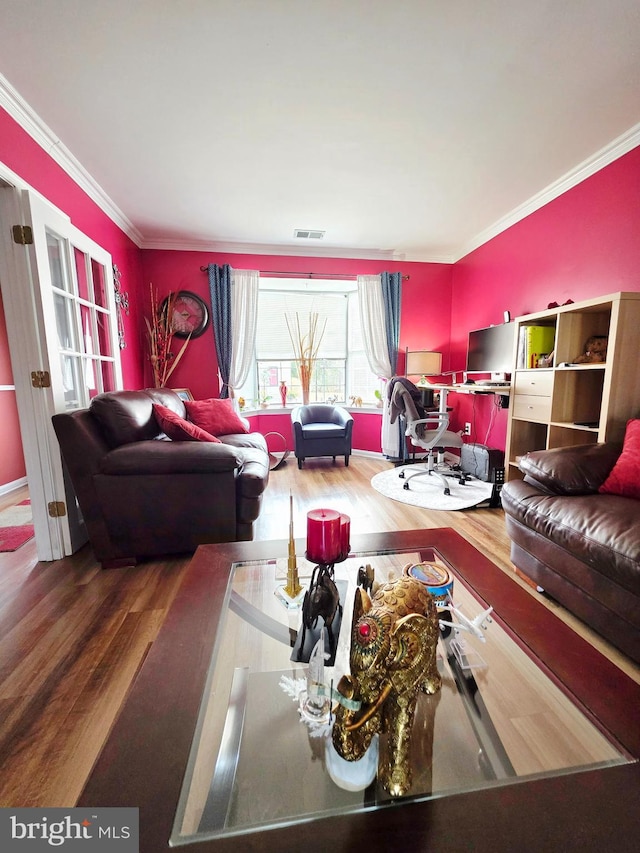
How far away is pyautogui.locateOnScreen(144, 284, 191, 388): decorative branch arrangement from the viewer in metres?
3.86

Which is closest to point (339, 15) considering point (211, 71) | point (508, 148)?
point (211, 71)

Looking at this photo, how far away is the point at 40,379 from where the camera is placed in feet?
6.03

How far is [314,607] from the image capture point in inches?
31.0

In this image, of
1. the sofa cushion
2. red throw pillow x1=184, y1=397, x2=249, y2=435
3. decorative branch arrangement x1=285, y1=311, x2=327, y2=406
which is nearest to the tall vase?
decorative branch arrangement x1=285, y1=311, x2=327, y2=406

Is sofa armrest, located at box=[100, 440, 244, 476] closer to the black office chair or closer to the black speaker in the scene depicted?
the black office chair

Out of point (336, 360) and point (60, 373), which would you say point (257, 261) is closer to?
point (336, 360)

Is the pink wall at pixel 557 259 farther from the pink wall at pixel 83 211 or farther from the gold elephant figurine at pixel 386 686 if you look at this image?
the pink wall at pixel 83 211

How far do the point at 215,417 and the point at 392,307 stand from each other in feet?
8.59

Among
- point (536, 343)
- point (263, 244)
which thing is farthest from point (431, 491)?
point (263, 244)

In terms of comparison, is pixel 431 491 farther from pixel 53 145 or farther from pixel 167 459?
pixel 53 145

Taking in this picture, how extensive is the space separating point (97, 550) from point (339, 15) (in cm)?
274

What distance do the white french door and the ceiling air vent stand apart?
6.94 ft

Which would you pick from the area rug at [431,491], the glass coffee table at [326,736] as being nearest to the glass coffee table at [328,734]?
the glass coffee table at [326,736]

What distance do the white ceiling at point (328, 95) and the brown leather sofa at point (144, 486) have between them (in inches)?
64.3
